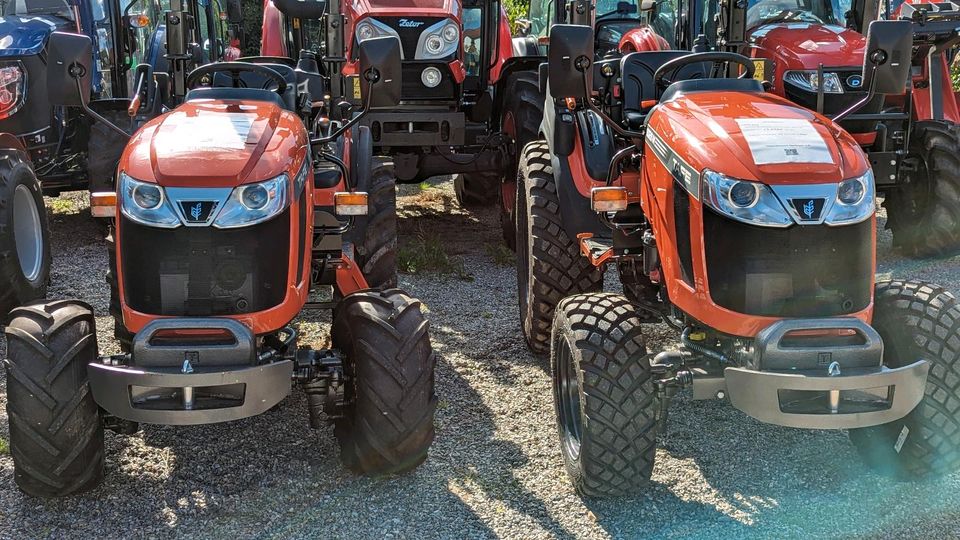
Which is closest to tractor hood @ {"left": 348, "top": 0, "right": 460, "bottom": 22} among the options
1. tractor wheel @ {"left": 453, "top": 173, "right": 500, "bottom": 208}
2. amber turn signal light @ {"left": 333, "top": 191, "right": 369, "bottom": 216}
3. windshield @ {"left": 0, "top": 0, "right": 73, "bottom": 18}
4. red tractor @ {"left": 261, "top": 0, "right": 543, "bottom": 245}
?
red tractor @ {"left": 261, "top": 0, "right": 543, "bottom": 245}

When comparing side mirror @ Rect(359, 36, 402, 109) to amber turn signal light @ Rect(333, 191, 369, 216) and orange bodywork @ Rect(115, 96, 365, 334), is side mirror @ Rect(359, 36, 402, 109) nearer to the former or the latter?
orange bodywork @ Rect(115, 96, 365, 334)

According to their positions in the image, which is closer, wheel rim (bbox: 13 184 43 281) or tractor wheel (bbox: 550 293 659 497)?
tractor wheel (bbox: 550 293 659 497)

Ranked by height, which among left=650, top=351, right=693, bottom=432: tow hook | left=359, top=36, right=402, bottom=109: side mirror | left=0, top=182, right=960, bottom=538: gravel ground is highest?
left=359, top=36, right=402, bottom=109: side mirror

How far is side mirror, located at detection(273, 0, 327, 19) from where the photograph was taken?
6.04 m

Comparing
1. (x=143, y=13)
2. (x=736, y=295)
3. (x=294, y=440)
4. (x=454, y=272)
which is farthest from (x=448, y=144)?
(x=736, y=295)

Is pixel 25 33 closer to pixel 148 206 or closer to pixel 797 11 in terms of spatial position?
pixel 148 206

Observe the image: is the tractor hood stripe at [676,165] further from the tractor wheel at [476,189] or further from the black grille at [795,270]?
the tractor wheel at [476,189]

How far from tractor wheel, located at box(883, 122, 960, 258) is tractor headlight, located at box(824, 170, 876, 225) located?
12.5ft

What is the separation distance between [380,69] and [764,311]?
5.19 ft

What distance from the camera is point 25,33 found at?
692cm

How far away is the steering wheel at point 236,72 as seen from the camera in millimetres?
4426

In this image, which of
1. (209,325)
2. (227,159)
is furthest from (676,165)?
(209,325)

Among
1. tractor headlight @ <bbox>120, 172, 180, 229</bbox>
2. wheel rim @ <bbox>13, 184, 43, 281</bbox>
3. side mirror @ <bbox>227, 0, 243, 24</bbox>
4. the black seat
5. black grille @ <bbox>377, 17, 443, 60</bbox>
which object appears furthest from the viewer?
side mirror @ <bbox>227, 0, 243, 24</bbox>

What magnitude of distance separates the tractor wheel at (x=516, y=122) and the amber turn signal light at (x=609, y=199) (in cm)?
286
